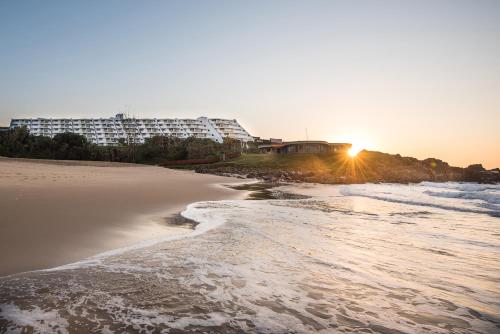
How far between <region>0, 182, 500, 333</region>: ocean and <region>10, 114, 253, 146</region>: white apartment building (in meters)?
Answer: 86.8

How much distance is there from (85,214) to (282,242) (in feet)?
17.0

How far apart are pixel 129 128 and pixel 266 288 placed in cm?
9776

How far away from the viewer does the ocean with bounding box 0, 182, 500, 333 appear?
9.65 ft

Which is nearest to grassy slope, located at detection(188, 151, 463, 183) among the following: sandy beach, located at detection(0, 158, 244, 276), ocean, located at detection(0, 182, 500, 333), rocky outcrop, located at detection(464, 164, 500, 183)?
rocky outcrop, located at detection(464, 164, 500, 183)

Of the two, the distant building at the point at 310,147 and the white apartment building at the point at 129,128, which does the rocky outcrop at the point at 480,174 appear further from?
the white apartment building at the point at 129,128

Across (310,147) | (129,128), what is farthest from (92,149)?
(310,147)

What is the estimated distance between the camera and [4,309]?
2922 mm

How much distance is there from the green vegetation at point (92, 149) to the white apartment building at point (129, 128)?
23.0 m

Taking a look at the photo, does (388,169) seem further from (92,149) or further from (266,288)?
(266,288)

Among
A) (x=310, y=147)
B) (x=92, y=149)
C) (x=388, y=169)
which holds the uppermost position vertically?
(x=310, y=147)

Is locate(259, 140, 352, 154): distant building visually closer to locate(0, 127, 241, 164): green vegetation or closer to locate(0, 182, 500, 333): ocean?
locate(0, 127, 241, 164): green vegetation

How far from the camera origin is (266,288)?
12.9ft

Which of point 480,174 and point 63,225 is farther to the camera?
point 480,174

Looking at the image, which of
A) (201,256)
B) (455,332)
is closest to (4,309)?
(201,256)
